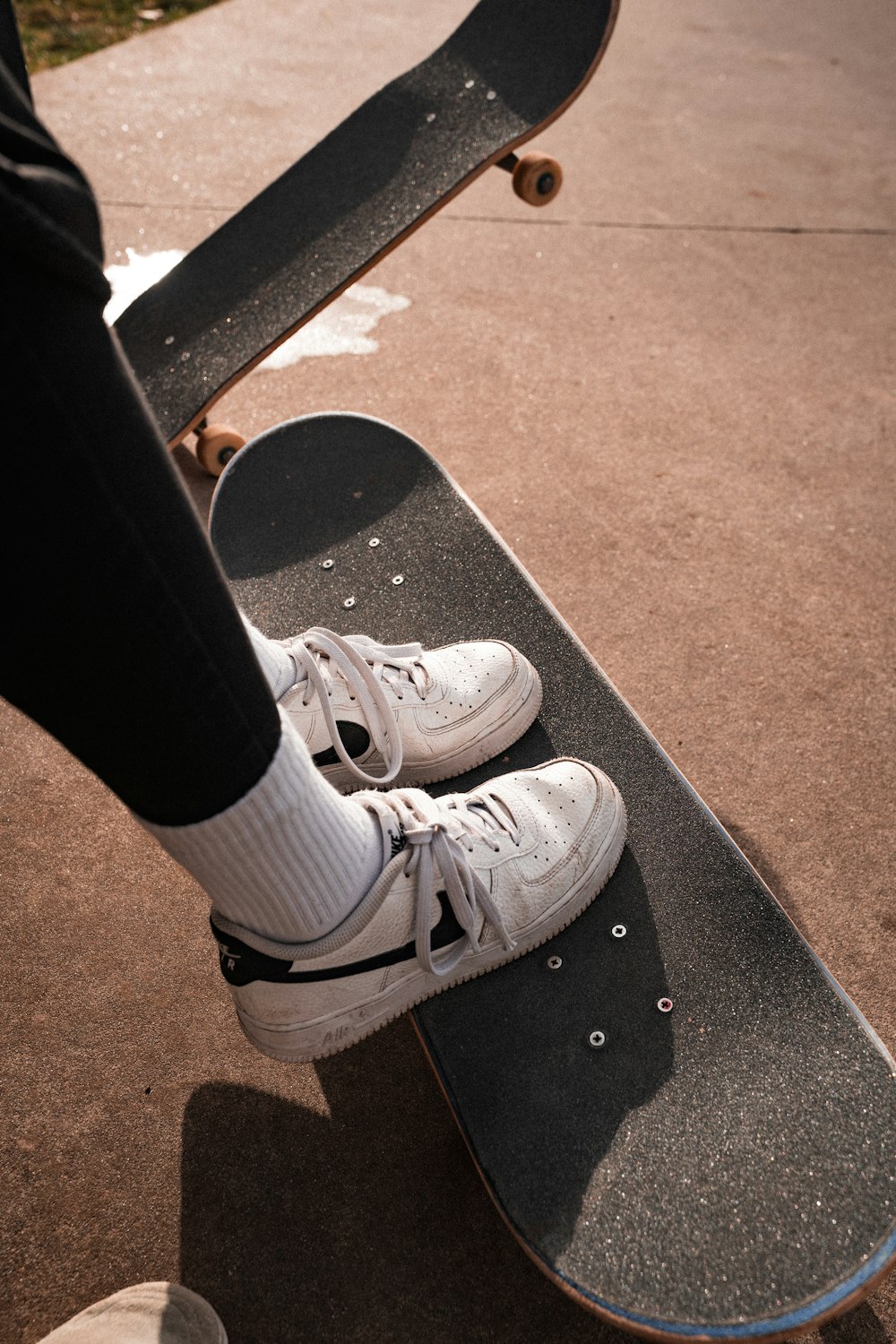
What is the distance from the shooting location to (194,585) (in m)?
0.65

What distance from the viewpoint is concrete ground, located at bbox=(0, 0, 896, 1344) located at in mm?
1038

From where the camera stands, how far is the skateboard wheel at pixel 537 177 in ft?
5.82

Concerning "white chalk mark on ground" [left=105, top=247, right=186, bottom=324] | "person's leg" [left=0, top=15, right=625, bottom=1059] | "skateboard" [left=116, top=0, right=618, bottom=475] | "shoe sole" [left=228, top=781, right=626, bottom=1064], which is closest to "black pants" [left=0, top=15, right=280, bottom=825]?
"person's leg" [left=0, top=15, right=625, bottom=1059]

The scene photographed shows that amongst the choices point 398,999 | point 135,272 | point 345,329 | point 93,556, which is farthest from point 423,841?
point 135,272

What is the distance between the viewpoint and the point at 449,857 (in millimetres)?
951

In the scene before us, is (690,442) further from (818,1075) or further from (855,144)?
(855,144)

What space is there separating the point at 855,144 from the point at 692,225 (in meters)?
0.86

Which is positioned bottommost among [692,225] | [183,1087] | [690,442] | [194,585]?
[183,1087]

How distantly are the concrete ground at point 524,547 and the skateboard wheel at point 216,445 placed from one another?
18 cm

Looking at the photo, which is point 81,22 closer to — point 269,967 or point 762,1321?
point 269,967

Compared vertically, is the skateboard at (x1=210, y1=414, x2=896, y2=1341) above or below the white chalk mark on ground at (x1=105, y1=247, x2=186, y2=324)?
below

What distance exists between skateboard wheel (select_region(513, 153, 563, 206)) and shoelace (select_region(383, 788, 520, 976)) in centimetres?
129

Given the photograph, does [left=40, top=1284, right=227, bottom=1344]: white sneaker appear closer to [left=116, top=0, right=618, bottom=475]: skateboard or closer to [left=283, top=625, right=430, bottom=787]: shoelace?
[left=283, top=625, right=430, bottom=787]: shoelace

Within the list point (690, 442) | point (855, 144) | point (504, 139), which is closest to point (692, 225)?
point (855, 144)
